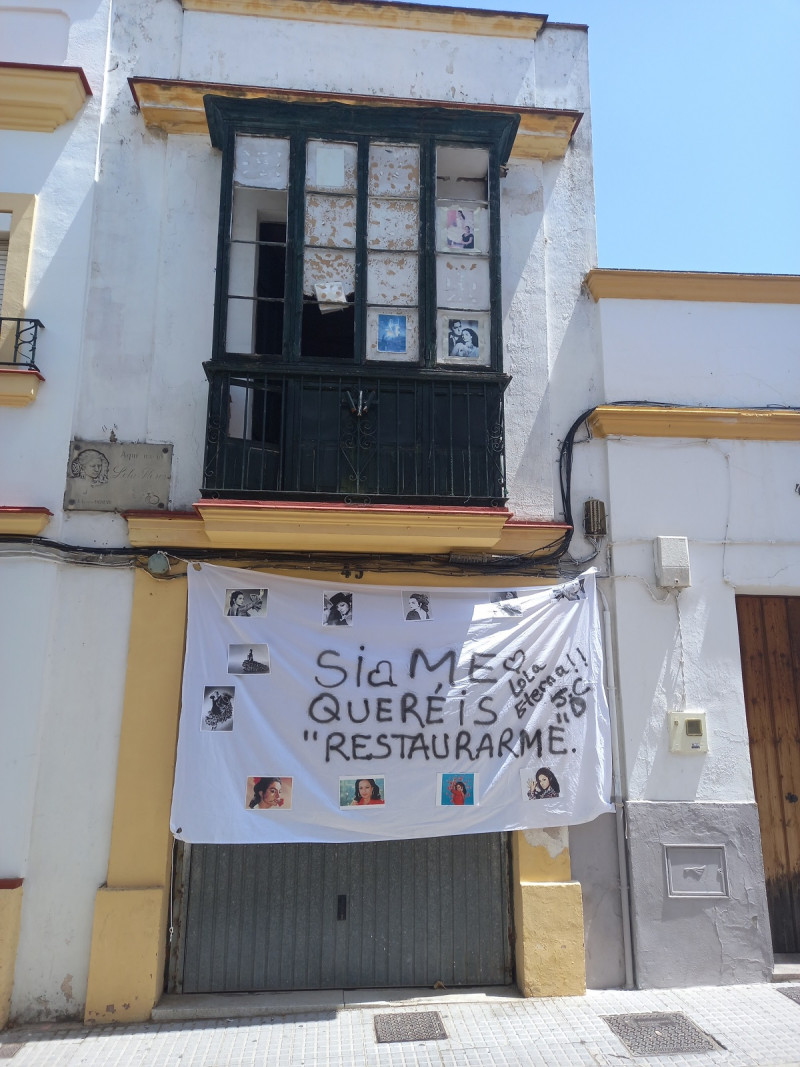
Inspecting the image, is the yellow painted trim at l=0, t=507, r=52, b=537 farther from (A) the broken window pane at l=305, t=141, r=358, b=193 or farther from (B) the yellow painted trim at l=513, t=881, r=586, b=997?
(B) the yellow painted trim at l=513, t=881, r=586, b=997

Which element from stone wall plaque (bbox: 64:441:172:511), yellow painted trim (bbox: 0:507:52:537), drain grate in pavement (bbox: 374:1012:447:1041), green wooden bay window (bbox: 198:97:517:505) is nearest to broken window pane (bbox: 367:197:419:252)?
green wooden bay window (bbox: 198:97:517:505)

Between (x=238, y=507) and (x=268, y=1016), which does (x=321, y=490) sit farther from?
(x=268, y=1016)

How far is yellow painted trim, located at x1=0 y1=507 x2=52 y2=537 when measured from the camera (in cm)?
533

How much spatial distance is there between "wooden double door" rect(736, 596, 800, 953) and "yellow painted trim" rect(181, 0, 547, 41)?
550 cm

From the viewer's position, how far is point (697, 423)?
6.03 metres

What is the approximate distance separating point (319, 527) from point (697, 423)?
3.23 meters

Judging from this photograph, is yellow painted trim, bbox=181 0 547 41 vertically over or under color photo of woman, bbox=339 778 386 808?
over

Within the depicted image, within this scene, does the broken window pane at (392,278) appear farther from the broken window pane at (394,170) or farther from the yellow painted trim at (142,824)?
the yellow painted trim at (142,824)

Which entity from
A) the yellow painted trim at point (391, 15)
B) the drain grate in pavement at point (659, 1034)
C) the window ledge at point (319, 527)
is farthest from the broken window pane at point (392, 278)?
the drain grate in pavement at point (659, 1034)

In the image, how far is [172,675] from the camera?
17.5ft

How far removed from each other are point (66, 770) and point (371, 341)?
3.84 meters

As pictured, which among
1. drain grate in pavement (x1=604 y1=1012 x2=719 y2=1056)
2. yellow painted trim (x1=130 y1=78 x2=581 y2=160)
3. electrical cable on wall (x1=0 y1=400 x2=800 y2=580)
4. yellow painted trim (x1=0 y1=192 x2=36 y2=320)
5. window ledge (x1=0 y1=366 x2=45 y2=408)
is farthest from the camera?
yellow painted trim (x1=130 y1=78 x2=581 y2=160)

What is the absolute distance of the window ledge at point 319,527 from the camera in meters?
5.15

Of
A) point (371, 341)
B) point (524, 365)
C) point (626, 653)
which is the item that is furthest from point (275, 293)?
point (626, 653)
